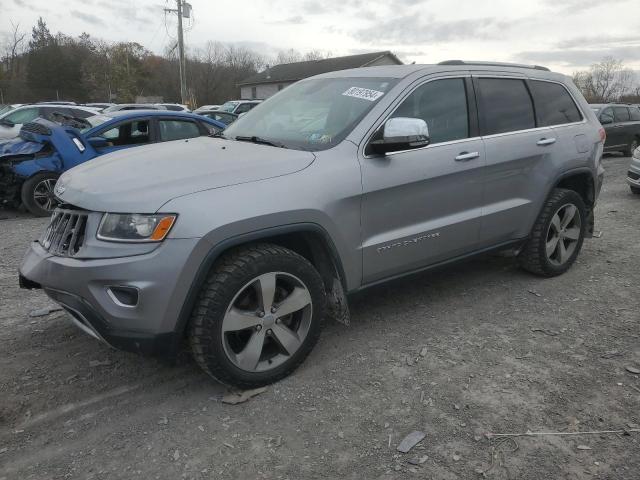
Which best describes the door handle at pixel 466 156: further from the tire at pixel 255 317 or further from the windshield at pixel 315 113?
the tire at pixel 255 317

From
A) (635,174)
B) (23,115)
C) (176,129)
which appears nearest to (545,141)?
(176,129)

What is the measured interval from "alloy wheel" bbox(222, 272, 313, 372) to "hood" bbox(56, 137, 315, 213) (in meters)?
0.59

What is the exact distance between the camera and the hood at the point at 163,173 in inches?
106

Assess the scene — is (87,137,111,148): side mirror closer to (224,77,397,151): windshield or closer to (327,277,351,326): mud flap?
(224,77,397,151): windshield

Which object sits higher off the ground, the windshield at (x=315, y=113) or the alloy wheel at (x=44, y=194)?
the windshield at (x=315, y=113)

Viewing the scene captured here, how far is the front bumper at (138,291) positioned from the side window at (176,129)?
17.8 feet

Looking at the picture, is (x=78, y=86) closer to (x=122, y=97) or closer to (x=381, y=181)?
(x=122, y=97)

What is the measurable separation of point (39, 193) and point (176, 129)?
6.91 feet

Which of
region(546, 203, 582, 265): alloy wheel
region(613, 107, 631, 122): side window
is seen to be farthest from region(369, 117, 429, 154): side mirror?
region(613, 107, 631, 122): side window

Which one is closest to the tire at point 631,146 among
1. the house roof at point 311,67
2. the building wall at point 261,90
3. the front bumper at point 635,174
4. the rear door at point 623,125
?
the rear door at point 623,125

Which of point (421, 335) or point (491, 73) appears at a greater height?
point (491, 73)

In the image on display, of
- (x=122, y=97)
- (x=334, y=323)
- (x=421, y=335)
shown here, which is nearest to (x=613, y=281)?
(x=421, y=335)

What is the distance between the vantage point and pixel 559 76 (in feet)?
16.0

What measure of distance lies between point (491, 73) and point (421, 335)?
2117mm
